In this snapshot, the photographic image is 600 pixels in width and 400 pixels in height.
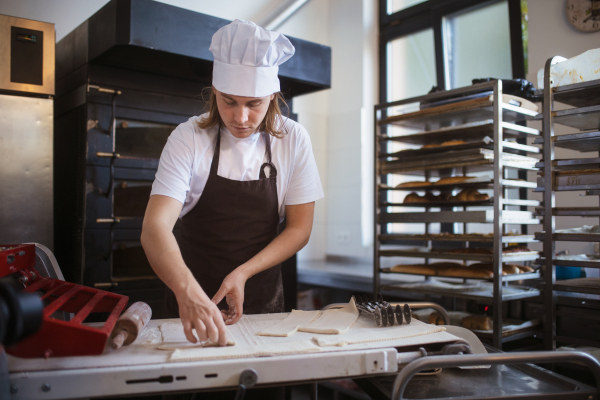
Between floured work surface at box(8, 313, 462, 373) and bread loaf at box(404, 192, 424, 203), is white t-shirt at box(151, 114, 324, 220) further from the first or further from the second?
bread loaf at box(404, 192, 424, 203)

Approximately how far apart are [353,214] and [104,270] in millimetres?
2274

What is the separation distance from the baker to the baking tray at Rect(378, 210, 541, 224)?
99cm

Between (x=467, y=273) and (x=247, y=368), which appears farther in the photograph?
(x=467, y=273)

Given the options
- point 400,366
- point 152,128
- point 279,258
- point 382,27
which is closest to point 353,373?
point 400,366

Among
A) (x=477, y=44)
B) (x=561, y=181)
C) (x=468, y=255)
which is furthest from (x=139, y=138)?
(x=477, y=44)

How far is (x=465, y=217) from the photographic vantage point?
7.57 ft

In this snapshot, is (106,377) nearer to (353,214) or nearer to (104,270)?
(104,270)

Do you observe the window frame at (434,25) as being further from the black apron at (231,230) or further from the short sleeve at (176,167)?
the short sleeve at (176,167)

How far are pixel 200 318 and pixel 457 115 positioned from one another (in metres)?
1.92

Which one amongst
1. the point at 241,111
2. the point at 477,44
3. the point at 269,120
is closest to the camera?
the point at 241,111

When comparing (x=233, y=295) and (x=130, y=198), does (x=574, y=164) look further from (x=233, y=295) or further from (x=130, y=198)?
(x=130, y=198)

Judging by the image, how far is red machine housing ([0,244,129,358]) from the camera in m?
0.86

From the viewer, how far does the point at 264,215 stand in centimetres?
160

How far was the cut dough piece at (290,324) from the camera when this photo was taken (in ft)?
3.63
